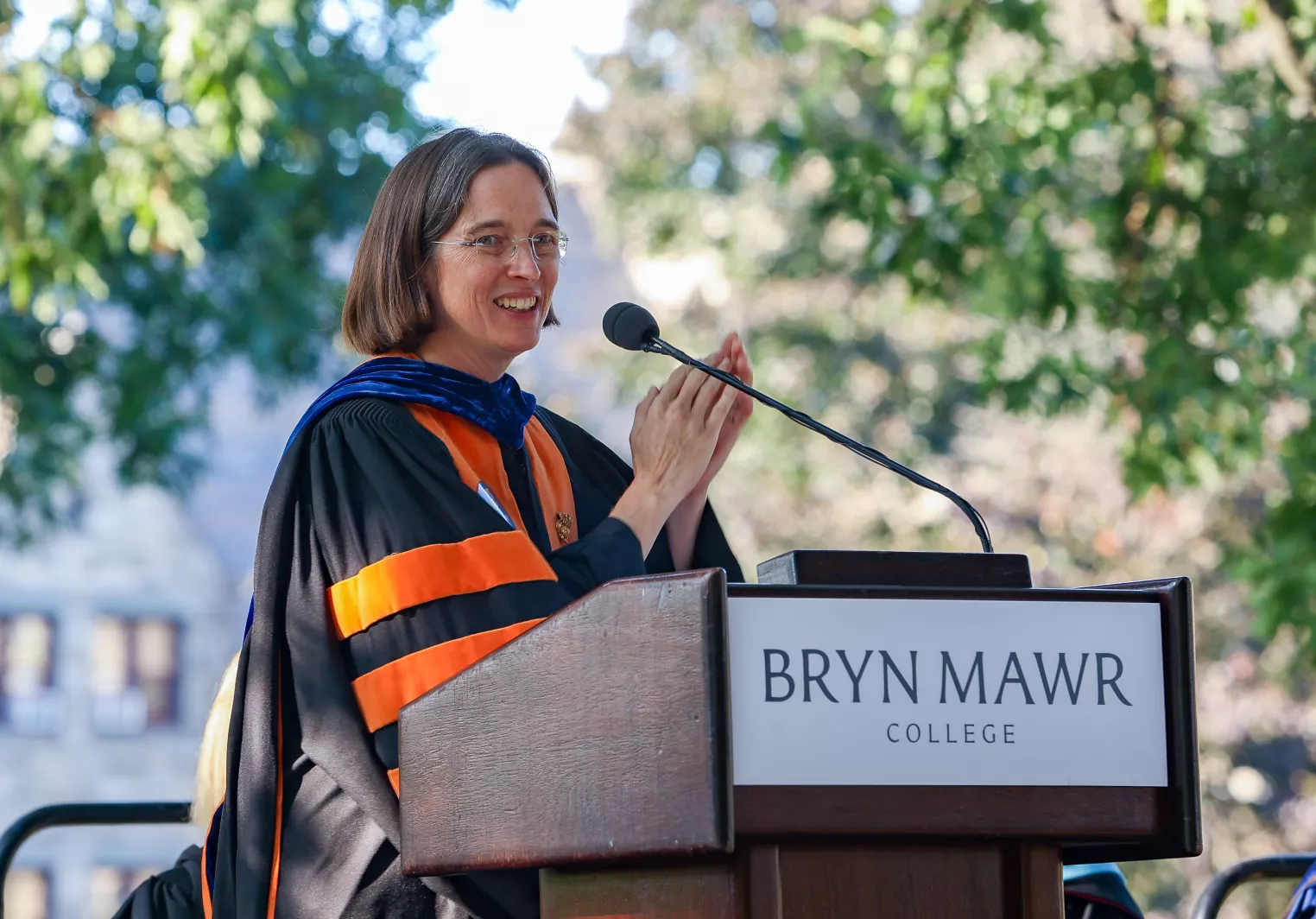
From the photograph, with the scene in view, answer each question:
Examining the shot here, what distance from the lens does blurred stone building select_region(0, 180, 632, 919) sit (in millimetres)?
23375

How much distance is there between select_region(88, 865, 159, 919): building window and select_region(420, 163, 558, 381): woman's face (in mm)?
22254

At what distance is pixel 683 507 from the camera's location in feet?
8.67

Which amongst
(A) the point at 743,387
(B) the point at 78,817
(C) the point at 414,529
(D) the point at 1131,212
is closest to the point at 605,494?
(A) the point at 743,387

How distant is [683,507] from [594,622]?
3.52 ft

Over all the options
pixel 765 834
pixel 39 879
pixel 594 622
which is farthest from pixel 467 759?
pixel 39 879

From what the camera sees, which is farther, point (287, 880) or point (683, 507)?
point (683, 507)

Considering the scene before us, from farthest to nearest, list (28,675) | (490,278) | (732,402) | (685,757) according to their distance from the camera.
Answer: (28,675), (490,278), (732,402), (685,757)

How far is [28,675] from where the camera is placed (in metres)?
24.2

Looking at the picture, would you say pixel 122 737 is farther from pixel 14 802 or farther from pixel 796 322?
pixel 796 322

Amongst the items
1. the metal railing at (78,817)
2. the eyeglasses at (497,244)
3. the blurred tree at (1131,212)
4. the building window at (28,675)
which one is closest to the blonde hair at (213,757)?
the metal railing at (78,817)

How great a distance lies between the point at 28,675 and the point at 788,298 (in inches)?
506

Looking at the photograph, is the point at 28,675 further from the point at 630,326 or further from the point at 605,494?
the point at 630,326

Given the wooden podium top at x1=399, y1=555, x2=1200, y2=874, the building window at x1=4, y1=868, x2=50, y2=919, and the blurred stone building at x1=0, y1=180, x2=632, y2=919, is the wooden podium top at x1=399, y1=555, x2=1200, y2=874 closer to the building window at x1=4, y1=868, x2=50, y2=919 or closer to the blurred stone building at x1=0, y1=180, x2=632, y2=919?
the blurred stone building at x1=0, y1=180, x2=632, y2=919

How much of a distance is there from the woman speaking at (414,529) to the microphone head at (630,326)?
0.08 m
